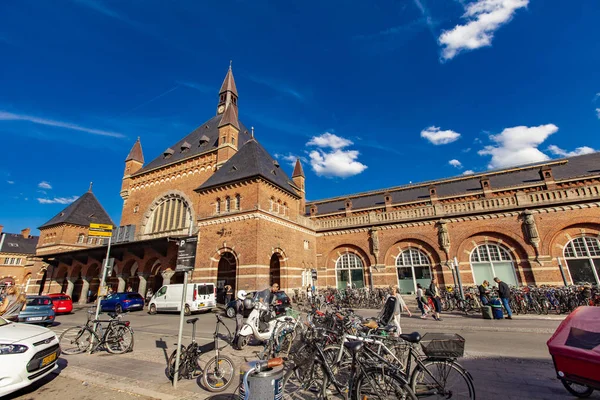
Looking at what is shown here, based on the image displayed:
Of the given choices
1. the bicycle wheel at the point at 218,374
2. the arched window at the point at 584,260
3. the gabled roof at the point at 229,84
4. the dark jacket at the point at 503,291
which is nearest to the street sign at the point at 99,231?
the bicycle wheel at the point at 218,374

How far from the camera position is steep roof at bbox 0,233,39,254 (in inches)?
1928

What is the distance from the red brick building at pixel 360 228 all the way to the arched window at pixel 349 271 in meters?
0.08

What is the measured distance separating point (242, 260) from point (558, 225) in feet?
65.3

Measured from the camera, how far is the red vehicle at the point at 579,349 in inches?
138

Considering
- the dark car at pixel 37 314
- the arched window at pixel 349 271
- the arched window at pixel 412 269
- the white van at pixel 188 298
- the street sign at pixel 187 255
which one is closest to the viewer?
the street sign at pixel 187 255

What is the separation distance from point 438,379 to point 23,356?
708 cm

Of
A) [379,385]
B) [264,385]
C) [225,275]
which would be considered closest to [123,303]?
[225,275]

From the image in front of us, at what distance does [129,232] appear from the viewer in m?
27.6

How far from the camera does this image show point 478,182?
23.4 metres

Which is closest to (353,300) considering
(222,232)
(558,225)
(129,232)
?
(222,232)

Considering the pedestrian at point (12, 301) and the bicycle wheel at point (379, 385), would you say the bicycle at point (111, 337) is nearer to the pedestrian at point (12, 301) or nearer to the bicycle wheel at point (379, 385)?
the pedestrian at point (12, 301)

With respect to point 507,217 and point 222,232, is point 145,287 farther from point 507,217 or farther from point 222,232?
point 507,217

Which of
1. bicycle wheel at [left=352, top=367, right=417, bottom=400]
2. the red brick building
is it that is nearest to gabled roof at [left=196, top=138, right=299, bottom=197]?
the red brick building

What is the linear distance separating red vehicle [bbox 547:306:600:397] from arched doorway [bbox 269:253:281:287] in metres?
17.0
